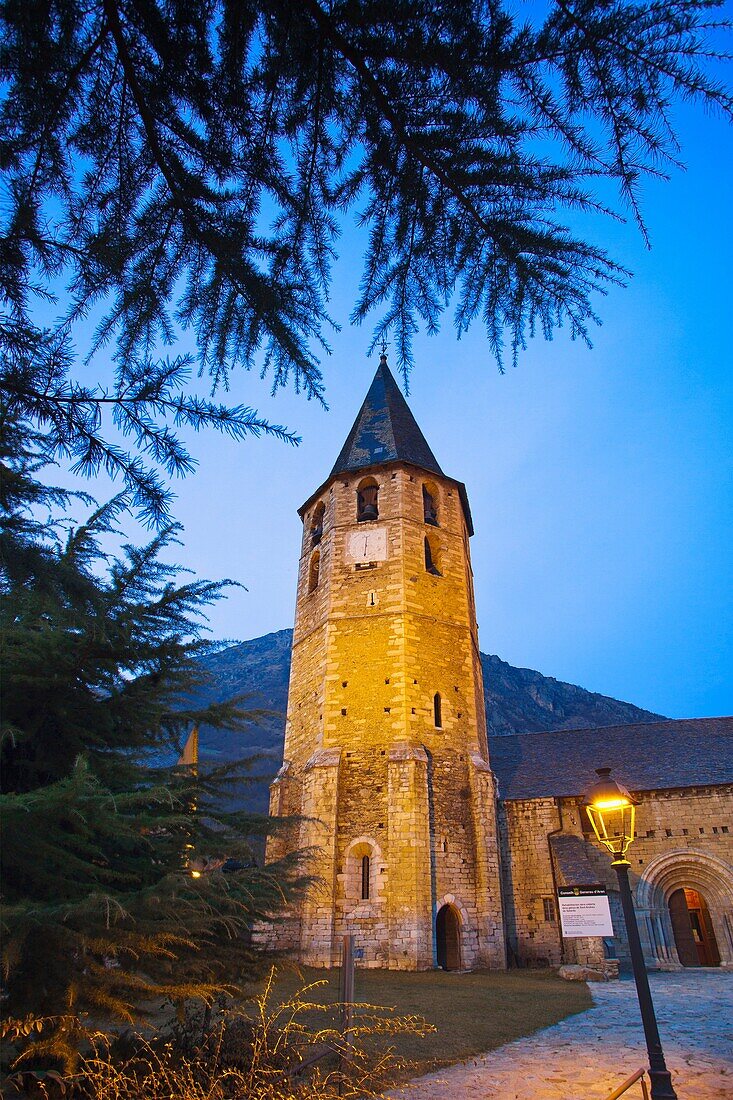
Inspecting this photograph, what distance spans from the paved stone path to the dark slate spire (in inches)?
599

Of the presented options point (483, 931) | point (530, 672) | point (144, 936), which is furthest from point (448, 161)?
point (530, 672)

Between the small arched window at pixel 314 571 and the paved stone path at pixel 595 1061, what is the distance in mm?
13442

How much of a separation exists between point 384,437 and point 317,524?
3884 millimetres

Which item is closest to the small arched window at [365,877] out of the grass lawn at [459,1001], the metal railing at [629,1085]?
the grass lawn at [459,1001]

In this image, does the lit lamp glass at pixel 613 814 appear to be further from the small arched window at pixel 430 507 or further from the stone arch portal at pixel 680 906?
the stone arch portal at pixel 680 906

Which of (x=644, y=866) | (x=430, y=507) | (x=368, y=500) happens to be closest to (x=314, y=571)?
(x=368, y=500)

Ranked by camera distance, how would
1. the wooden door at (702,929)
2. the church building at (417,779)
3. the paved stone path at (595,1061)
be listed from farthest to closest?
the wooden door at (702,929)
the church building at (417,779)
the paved stone path at (595,1061)

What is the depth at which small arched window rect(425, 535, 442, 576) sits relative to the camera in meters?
19.2

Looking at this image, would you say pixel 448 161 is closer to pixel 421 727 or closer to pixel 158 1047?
pixel 158 1047

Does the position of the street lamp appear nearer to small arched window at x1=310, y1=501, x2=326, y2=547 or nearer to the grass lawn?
the grass lawn

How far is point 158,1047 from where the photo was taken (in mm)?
5125

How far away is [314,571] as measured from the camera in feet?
68.0

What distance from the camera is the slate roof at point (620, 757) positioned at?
1919 centimetres

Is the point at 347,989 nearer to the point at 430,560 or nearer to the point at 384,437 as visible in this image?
the point at 430,560
